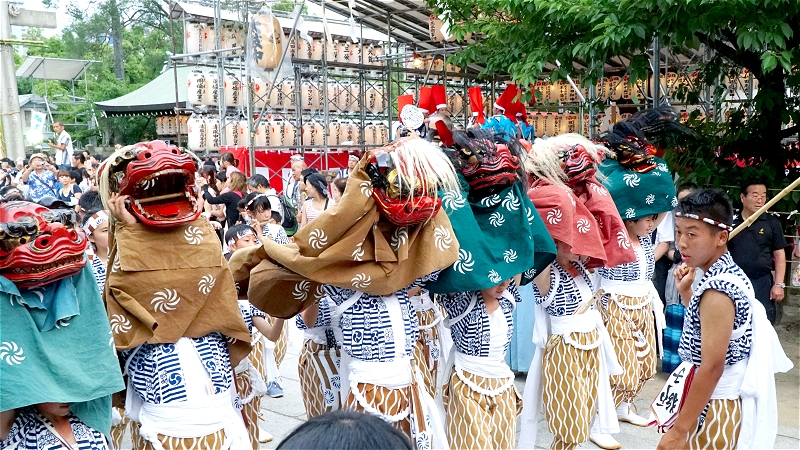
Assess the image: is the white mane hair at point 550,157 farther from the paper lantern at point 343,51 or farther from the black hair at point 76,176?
the paper lantern at point 343,51

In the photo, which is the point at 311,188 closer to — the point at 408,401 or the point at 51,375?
the point at 408,401

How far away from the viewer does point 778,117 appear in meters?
6.18

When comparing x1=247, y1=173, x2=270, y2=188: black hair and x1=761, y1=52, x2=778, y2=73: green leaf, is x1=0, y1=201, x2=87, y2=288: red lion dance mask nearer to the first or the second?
x1=761, y1=52, x2=778, y2=73: green leaf

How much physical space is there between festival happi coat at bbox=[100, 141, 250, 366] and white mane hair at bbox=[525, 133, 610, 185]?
1761 millimetres

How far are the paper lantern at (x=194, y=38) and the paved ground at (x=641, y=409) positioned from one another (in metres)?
9.31

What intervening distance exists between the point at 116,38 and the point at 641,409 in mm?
26763

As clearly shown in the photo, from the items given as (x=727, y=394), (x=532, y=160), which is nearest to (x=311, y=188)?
(x=532, y=160)

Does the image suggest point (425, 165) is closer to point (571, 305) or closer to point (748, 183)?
point (571, 305)

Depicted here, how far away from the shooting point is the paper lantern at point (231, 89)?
13.8 metres

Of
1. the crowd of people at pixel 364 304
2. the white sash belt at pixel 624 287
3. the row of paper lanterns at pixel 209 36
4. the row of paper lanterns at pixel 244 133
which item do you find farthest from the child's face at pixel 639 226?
the row of paper lanterns at pixel 209 36

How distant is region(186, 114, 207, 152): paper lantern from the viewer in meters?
13.6

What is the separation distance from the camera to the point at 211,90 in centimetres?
1382

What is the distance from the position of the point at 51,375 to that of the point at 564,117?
13.2 m

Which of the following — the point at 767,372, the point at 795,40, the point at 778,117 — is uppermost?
the point at 795,40
